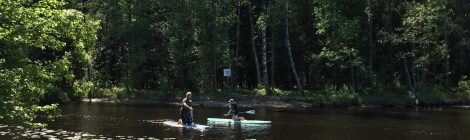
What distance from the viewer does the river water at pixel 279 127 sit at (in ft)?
93.7

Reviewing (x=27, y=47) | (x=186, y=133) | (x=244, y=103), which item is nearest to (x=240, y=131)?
(x=186, y=133)

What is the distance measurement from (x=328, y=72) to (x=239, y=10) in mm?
12758

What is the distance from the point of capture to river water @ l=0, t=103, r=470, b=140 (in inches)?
1124

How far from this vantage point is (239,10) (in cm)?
6538

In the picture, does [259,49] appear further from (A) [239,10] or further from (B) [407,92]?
(B) [407,92]

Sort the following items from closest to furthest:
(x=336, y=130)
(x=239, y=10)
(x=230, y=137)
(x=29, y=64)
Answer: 1. (x=29, y=64)
2. (x=230, y=137)
3. (x=336, y=130)
4. (x=239, y=10)

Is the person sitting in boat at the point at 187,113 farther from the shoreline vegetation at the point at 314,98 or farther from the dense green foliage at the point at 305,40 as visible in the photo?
the dense green foliage at the point at 305,40

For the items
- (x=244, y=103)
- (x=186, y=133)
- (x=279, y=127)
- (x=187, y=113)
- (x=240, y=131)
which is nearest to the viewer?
(x=186, y=133)

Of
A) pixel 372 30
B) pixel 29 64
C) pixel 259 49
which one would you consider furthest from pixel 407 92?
pixel 29 64

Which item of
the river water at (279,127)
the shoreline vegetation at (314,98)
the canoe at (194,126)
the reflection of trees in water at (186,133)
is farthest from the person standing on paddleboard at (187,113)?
the shoreline vegetation at (314,98)

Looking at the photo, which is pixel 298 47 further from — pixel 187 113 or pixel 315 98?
pixel 187 113

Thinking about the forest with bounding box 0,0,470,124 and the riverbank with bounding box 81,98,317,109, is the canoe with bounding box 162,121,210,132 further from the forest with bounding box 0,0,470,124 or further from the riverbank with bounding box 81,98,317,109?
the riverbank with bounding box 81,98,317,109

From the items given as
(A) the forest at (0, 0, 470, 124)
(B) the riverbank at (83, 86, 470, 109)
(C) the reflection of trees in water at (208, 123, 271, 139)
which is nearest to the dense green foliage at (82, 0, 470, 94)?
(A) the forest at (0, 0, 470, 124)

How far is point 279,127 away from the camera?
33.0 m
